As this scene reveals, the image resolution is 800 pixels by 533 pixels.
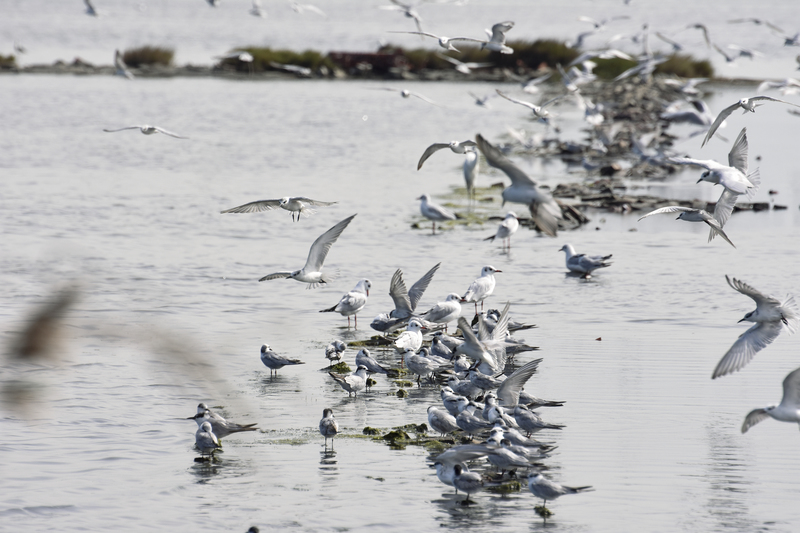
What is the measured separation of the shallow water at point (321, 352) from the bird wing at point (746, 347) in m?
0.57

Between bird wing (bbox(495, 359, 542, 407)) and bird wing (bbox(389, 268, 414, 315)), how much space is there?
3220 millimetres

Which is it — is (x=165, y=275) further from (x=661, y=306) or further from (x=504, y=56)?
(x=504, y=56)

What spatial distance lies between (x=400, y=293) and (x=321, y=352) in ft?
4.38

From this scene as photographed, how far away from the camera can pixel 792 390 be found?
26.1 feet

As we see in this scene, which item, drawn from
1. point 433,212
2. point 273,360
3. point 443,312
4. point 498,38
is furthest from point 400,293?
point 433,212

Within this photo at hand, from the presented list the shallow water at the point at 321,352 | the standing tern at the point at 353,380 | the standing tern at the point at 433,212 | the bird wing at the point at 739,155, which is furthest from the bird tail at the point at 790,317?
the standing tern at the point at 433,212

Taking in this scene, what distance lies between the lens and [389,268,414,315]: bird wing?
42.7ft

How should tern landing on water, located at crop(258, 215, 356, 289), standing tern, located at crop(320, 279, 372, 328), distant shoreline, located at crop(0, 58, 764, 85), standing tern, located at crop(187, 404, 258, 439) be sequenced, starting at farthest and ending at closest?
distant shoreline, located at crop(0, 58, 764, 85)
standing tern, located at crop(320, 279, 372, 328)
tern landing on water, located at crop(258, 215, 356, 289)
standing tern, located at crop(187, 404, 258, 439)

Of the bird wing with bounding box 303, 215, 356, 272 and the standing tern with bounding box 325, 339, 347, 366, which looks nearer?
the standing tern with bounding box 325, 339, 347, 366

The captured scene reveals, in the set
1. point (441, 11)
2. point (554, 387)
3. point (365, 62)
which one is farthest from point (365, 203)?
point (441, 11)

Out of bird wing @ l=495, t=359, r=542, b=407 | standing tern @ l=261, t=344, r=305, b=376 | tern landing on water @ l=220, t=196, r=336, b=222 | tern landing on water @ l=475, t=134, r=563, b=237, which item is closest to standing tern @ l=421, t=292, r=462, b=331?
tern landing on water @ l=220, t=196, r=336, b=222

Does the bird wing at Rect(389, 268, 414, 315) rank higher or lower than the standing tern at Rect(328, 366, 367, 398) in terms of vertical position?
higher

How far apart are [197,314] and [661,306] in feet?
22.3

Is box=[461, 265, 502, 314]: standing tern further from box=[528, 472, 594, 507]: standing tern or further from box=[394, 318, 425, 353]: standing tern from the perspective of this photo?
box=[528, 472, 594, 507]: standing tern
